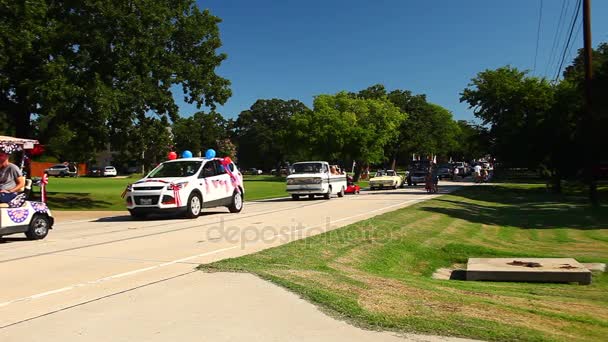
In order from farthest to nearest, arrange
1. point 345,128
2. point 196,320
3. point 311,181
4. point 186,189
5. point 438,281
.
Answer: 1. point 345,128
2. point 311,181
3. point 186,189
4. point 438,281
5. point 196,320

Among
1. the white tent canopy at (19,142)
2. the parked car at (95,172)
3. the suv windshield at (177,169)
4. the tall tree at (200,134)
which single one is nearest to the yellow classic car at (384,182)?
the suv windshield at (177,169)

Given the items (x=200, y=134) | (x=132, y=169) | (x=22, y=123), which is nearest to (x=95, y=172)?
(x=132, y=169)

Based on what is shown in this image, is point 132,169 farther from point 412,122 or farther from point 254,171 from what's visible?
point 412,122

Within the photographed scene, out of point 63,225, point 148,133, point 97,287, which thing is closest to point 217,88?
point 148,133

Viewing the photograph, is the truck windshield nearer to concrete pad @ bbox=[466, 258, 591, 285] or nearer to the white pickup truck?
the white pickup truck

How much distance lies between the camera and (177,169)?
1827 cm

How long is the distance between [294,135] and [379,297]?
57.5 meters

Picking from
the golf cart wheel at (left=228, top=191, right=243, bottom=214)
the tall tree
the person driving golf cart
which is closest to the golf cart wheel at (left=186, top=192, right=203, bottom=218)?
the golf cart wheel at (left=228, top=191, right=243, bottom=214)

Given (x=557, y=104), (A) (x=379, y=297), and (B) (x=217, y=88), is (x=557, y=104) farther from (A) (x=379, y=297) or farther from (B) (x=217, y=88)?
(A) (x=379, y=297)

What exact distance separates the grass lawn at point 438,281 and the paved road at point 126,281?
674mm

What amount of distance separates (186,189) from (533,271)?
10.8m

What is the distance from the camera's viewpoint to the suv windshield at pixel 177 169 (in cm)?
1806

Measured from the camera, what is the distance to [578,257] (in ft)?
38.1

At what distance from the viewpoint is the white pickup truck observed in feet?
89.4
